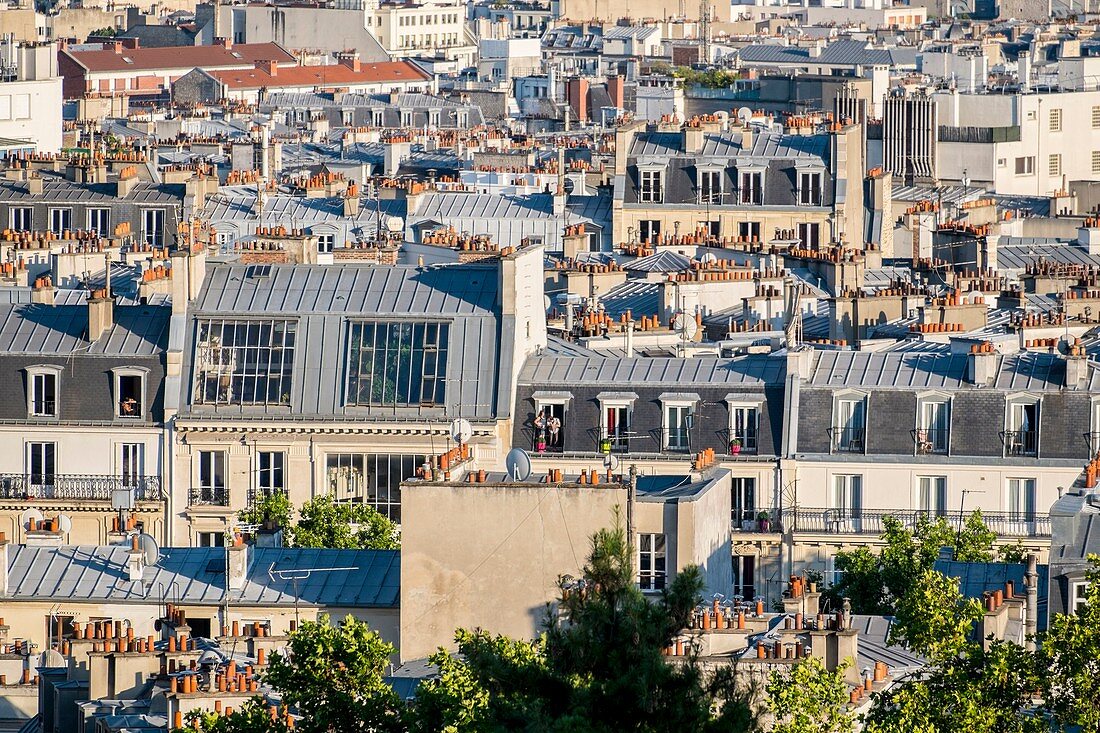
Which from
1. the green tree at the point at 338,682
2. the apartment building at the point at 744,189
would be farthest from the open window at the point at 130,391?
the apartment building at the point at 744,189

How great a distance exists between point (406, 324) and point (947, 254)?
1282 inches

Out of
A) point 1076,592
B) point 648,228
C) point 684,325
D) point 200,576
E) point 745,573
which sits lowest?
point 745,573

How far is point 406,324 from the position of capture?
200 ft

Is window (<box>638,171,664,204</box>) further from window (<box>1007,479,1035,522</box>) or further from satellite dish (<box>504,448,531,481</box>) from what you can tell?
satellite dish (<box>504,448,531,481</box>)

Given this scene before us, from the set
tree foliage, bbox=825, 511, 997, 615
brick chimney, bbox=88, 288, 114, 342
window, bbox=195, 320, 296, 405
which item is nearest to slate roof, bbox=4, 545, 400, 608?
tree foliage, bbox=825, 511, 997, 615

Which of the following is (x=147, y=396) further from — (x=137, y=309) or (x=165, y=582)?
(x=165, y=582)

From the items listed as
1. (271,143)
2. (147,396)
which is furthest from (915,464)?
(271,143)

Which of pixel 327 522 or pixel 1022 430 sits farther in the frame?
pixel 1022 430

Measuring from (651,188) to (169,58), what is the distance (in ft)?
309

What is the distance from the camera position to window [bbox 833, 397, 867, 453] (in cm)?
5981

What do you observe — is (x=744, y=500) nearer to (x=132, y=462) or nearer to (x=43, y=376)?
(x=132, y=462)

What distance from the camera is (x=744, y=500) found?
5981cm

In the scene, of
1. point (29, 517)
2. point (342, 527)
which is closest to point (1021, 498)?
point (342, 527)

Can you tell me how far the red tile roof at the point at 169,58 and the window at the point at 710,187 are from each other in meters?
91.3
